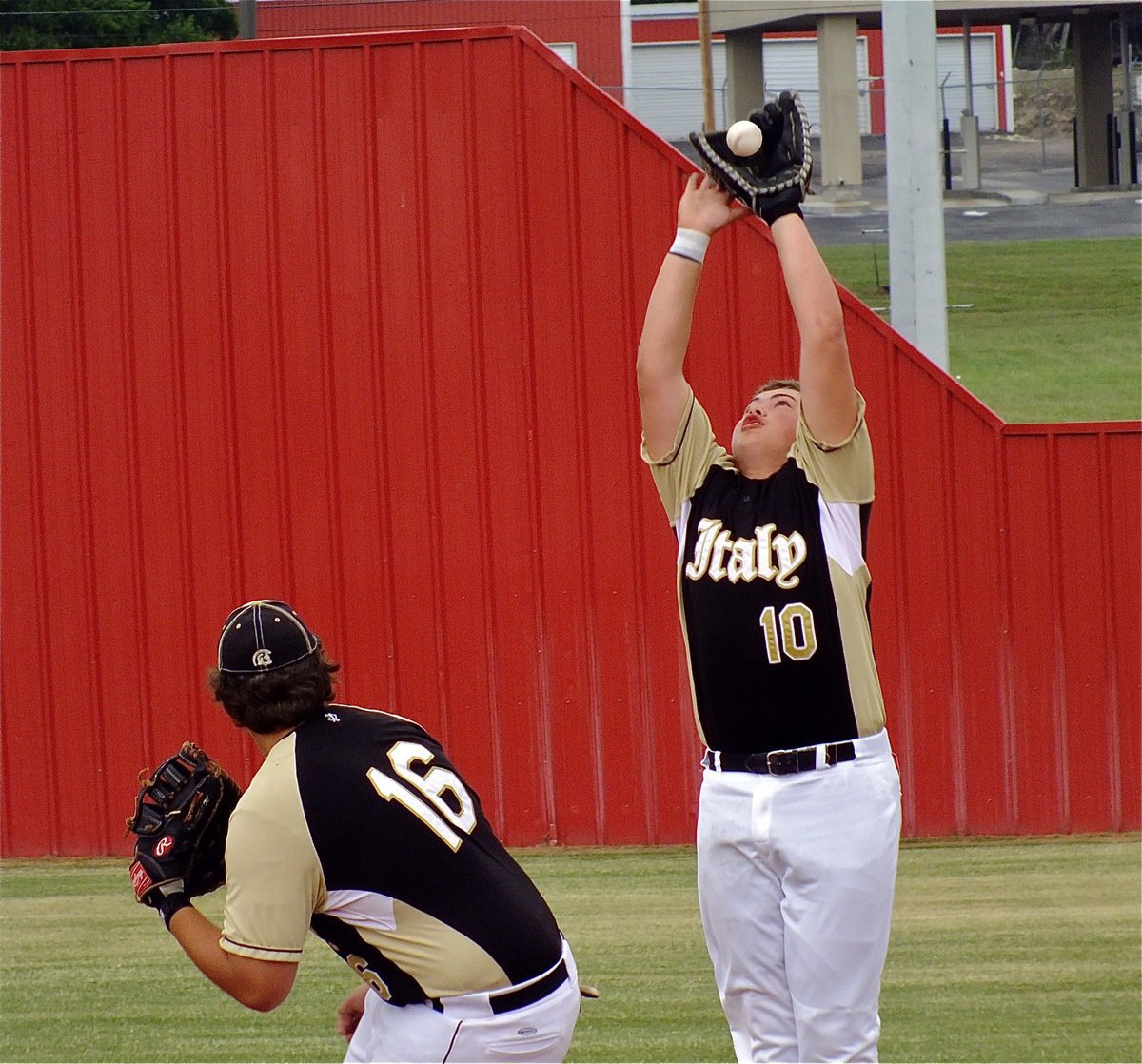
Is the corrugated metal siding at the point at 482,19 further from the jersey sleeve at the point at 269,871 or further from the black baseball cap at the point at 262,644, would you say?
the jersey sleeve at the point at 269,871

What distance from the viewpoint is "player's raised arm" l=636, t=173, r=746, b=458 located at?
3.84 meters

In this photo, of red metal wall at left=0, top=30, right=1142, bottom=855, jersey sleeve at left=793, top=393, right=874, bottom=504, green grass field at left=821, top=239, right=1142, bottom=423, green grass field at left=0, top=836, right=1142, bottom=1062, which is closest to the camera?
jersey sleeve at left=793, top=393, right=874, bottom=504

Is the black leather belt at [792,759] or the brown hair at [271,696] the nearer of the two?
the brown hair at [271,696]

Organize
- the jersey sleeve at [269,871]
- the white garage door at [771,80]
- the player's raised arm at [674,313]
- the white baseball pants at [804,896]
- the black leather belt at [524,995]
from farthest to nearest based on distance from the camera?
the white garage door at [771,80]
the player's raised arm at [674,313]
the white baseball pants at [804,896]
the black leather belt at [524,995]
the jersey sleeve at [269,871]

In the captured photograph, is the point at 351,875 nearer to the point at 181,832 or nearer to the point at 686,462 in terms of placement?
the point at 181,832

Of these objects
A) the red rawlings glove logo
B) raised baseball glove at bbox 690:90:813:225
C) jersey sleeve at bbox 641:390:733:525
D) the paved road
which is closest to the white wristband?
raised baseball glove at bbox 690:90:813:225

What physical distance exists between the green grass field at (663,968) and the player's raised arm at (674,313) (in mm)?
2381

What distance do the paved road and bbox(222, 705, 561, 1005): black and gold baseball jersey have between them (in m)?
18.8

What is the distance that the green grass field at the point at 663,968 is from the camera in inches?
208

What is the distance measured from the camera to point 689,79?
3597cm

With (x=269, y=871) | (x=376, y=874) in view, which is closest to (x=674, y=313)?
(x=376, y=874)

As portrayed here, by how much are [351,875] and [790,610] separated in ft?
3.83

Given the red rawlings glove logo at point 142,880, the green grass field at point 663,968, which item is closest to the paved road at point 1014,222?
the green grass field at point 663,968

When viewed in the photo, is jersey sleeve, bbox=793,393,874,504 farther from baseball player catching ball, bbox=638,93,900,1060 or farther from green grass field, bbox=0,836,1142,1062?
green grass field, bbox=0,836,1142,1062
